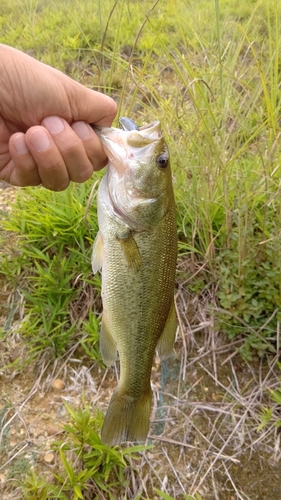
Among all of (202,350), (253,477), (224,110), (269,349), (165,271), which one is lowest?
(253,477)

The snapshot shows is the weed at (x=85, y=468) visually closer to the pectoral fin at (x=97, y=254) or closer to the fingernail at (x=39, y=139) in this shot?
the pectoral fin at (x=97, y=254)

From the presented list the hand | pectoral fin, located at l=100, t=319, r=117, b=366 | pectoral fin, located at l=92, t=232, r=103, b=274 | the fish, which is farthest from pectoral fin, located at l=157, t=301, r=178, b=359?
the hand

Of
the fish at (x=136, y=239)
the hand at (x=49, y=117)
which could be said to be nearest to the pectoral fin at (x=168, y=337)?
the fish at (x=136, y=239)

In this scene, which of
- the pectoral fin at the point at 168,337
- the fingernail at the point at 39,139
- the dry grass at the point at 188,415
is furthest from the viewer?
the dry grass at the point at 188,415

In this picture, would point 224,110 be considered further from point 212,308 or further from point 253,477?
point 253,477

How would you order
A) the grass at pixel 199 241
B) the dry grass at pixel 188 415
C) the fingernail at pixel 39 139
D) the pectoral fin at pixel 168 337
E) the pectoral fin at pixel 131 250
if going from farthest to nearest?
1. the grass at pixel 199 241
2. the dry grass at pixel 188 415
3. the pectoral fin at pixel 168 337
4. the pectoral fin at pixel 131 250
5. the fingernail at pixel 39 139

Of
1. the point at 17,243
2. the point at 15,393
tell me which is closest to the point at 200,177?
the point at 17,243
